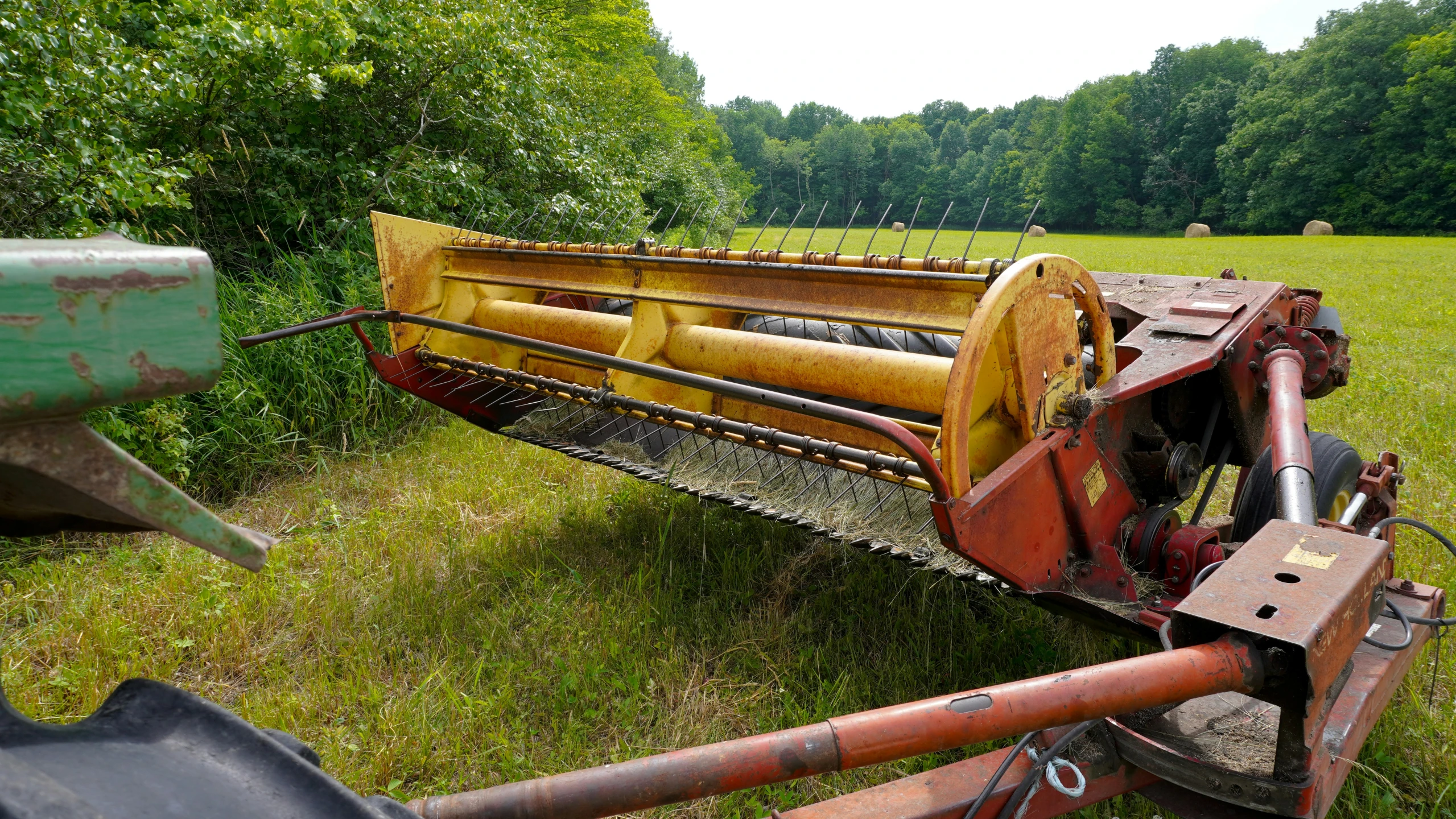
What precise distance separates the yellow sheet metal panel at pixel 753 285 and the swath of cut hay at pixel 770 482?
544 millimetres

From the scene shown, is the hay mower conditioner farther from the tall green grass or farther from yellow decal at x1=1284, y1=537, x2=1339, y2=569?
the tall green grass

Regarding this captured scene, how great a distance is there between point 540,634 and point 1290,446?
8.70 ft

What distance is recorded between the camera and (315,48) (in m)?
5.50

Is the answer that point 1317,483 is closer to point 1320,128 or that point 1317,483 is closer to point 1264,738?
point 1264,738

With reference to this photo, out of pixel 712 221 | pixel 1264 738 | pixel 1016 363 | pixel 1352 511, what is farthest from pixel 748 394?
pixel 1352 511

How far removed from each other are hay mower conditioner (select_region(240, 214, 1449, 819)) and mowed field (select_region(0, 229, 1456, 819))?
51cm

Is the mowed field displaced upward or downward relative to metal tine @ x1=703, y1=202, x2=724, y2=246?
downward

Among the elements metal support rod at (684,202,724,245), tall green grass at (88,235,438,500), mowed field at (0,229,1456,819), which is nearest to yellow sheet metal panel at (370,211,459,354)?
mowed field at (0,229,1456,819)

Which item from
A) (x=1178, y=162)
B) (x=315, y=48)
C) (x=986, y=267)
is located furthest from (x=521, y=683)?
(x=1178, y=162)

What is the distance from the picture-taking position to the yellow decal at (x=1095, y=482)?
2631 mm

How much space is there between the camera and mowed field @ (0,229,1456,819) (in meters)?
2.70

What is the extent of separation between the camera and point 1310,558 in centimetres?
181

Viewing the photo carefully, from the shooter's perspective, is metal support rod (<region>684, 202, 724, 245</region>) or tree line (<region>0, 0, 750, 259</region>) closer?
metal support rod (<region>684, 202, 724, 245</region>)

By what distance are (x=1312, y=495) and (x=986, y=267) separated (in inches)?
41.5
